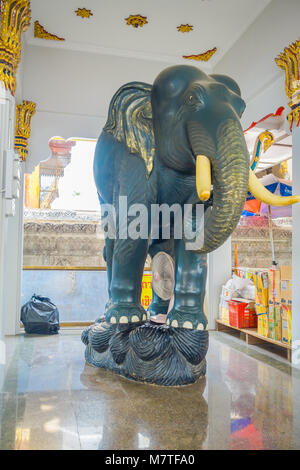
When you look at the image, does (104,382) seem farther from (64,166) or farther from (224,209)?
(64,166)

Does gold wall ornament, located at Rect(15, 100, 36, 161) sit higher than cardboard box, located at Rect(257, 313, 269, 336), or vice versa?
gold wall ornament, located at Rect(15, 100, 36, 161)

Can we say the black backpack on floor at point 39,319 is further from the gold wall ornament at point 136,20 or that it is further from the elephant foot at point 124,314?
the gold wall ornament at point 136,20

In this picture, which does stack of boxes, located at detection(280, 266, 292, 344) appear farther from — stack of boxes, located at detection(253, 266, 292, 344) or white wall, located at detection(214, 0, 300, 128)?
white wall, located at detection(214, 0, 300, 128)

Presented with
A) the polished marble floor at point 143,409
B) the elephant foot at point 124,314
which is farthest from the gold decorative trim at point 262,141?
the elephant foot at point 124,314

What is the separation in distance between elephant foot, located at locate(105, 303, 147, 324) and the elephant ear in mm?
628

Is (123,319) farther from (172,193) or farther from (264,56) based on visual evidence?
(264,56)

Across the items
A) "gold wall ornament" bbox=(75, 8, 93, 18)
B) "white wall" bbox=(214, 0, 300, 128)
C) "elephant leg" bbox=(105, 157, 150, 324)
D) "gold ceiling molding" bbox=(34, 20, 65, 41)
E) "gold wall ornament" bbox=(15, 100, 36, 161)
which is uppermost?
"gold wall ornament" bbox=(75, 8, 93, 18)

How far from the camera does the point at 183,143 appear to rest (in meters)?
1.72

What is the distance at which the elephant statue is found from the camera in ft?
5.08

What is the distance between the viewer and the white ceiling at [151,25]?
119 inches

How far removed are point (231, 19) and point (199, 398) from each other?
286cm

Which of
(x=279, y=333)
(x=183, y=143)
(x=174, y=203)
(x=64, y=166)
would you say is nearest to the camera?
(x=183, y=143)

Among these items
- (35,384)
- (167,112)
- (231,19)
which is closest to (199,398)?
(35,384)

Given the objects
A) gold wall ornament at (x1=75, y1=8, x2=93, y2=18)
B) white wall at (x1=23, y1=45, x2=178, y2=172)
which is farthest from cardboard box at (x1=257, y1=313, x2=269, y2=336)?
gold wall ornament at (x1=75, y1=8, x2=93, y2=18)
